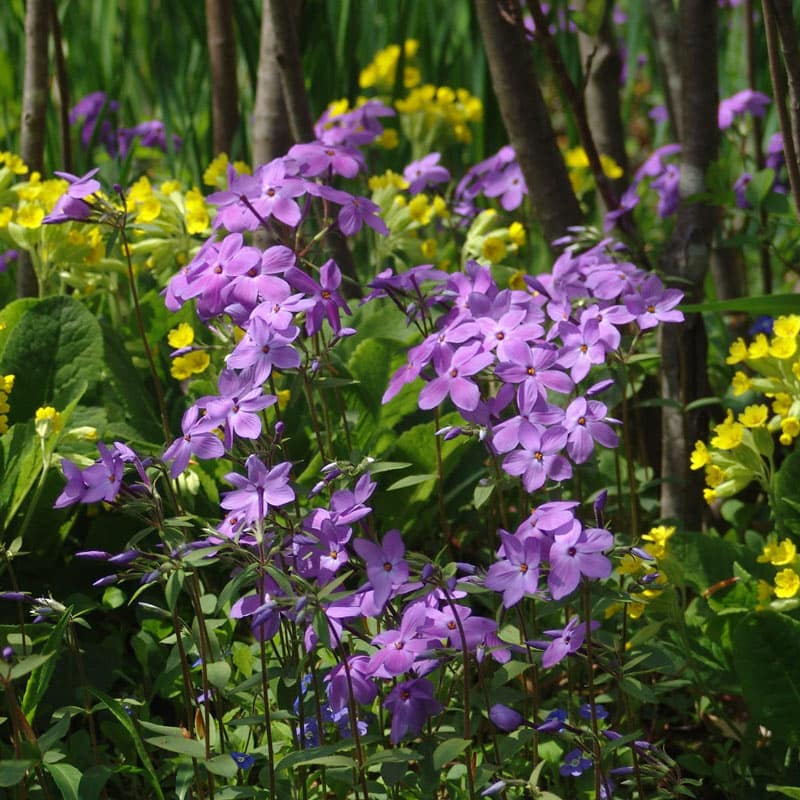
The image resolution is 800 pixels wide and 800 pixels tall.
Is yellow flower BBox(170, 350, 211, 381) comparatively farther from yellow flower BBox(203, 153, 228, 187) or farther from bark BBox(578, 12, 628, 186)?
bark BBox(578, 12, 628, 186)

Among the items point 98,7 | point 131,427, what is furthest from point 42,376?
point 98,7

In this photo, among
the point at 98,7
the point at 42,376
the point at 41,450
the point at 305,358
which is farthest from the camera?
the point at 98,7

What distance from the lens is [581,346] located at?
1.53 m

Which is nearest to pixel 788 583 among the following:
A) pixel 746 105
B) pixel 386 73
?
pixel 746 105

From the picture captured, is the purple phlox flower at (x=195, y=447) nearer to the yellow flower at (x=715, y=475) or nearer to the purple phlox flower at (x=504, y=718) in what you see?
the purple phlox flower at (x=504, y=718)

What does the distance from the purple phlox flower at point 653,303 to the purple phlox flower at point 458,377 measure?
31 centimetres

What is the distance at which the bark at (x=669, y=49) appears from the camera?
9.12 ft

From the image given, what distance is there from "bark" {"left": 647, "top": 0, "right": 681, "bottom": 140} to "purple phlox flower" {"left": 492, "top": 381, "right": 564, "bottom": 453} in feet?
5.38

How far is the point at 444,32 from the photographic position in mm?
3668

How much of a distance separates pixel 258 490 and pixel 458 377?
306 mm

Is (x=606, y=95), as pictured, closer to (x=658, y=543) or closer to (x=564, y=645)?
(x=658, y=543)

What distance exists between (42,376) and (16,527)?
0.30 meters

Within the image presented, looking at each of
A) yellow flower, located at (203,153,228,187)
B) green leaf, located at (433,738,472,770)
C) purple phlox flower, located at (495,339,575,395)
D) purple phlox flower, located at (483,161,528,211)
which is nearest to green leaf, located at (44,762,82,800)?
green leaf, located at (433,738,472,770)

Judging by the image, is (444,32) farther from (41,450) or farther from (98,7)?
(41,450)
